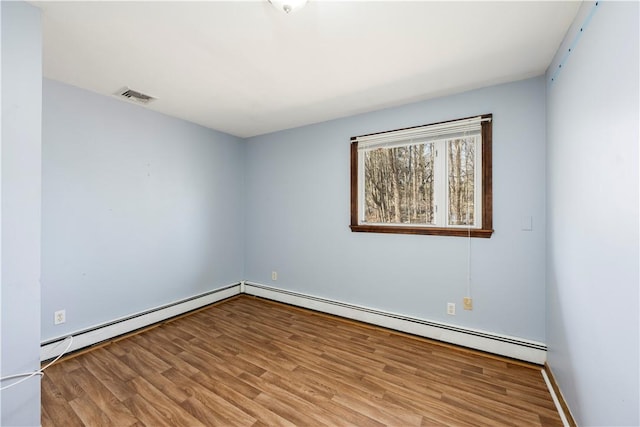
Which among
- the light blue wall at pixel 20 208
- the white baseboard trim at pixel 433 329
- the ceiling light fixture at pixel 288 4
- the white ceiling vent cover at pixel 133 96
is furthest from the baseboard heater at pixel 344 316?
the ceiling light fixture at pixel 288 4

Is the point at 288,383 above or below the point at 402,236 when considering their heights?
below

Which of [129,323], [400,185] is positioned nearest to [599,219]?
[400,185]

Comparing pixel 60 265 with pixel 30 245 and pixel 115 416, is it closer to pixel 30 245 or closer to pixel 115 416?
pixel 30 245

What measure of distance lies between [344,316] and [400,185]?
1.67 m

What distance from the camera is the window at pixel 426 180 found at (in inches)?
93.7

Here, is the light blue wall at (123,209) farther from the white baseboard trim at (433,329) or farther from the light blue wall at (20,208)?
the white baseboard trim at (433,329)

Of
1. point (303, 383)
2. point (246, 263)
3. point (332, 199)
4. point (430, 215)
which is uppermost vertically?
point (332, 199)

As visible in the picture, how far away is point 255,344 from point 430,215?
215 cm

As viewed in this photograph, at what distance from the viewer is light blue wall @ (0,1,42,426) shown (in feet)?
4.39

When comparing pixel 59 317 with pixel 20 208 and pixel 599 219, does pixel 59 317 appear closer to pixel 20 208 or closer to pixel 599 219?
pixel 20 208

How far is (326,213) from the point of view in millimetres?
3264

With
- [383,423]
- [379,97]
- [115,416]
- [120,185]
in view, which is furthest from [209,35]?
[383,423]

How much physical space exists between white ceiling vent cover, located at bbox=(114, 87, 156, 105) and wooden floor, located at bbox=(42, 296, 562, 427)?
2398 mm

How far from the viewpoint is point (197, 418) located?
159cm
